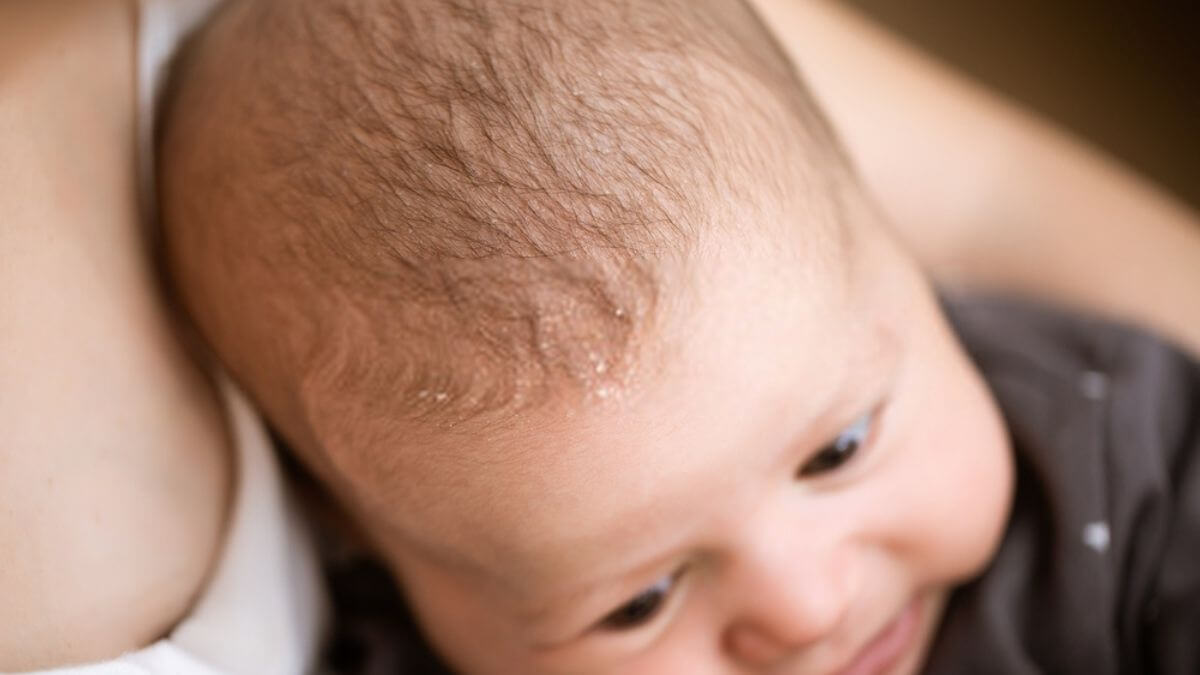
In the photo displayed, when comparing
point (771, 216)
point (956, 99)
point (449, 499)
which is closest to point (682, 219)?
point (771, 216)

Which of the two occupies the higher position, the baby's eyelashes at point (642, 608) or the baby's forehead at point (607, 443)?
the baby's forehead at point (607, 443)

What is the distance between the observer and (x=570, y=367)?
0.58 metres

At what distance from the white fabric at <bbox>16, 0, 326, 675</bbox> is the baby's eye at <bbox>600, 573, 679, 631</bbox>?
22 cm

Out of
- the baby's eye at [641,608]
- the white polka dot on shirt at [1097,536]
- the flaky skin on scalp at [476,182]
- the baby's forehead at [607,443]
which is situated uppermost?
the flaky skin on scalp at [476,182]

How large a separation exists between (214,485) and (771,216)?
0.39 metres

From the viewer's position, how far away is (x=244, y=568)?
2.39ft

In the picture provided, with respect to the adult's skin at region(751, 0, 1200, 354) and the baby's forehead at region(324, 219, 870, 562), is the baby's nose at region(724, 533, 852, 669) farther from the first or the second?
the adult's skin at region(751, 0, 1200, 354)

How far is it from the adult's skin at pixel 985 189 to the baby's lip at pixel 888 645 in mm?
362

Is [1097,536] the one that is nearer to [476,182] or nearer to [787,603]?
[787,603]

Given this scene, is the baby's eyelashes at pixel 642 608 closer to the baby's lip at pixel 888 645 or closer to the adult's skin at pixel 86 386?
the baby's lip at pixel 888 645

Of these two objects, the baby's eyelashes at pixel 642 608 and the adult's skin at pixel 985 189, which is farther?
the adult's skin at pixel 985 189

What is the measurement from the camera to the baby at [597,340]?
0.58 metres

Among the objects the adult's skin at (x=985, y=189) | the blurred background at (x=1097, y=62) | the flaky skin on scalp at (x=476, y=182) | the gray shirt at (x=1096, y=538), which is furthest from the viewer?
the blurred background at (x=1097, y=62)

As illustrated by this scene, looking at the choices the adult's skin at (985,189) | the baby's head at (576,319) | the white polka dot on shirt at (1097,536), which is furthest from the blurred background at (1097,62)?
the baby's head at (576,319)
